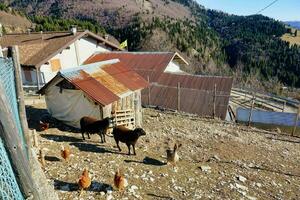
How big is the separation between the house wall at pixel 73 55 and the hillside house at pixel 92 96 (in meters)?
9.62

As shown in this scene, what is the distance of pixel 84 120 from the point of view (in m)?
13.1

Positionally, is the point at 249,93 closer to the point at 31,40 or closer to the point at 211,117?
the point at 211,117

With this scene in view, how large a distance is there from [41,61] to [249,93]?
26.0 metres

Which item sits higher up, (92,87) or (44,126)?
(92,87)

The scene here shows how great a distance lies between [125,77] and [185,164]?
6.57 metres

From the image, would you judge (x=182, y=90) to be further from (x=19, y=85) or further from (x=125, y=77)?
(x=19, y=85)

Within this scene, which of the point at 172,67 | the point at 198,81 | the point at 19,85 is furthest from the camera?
the point at 172,67

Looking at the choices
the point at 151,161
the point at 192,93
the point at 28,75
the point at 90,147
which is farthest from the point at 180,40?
the point at 151,161

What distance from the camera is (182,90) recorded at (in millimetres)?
21891

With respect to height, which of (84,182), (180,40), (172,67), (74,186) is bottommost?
(180,40)

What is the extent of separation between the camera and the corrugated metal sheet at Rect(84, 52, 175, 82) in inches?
972

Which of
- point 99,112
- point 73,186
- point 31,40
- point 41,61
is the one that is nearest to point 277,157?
point 99,112

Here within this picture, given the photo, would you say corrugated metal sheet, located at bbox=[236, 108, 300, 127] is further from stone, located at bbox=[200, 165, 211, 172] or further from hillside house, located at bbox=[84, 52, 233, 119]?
stone, located at bbox=[200, 165, 211, 172]

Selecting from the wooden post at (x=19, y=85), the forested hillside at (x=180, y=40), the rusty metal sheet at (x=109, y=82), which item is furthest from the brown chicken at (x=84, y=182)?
the forested hillside at (x=180, y=40)
